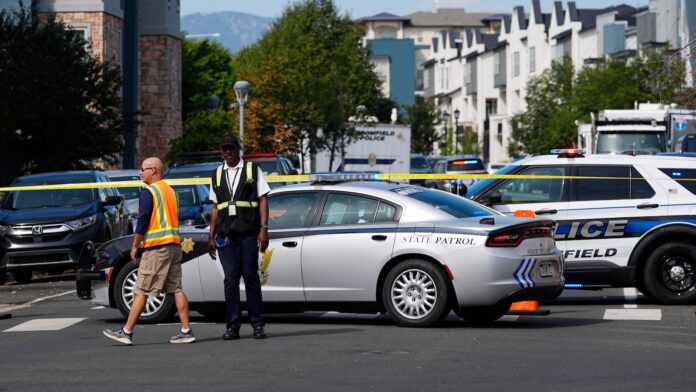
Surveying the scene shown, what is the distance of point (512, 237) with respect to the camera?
1368 cm

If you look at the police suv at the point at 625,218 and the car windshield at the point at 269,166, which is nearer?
the police suv at the point at 625,218

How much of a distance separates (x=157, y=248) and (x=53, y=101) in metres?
22.1

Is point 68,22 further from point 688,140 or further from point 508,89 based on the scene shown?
point 508,89

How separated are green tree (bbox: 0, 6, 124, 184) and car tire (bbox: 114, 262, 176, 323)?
18.7 meters

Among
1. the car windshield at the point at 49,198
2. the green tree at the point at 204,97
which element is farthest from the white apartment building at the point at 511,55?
the car windshield at the point at 49,198

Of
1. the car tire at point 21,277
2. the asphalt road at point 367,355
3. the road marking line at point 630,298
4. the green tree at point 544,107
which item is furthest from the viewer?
the green tree at point 544,107

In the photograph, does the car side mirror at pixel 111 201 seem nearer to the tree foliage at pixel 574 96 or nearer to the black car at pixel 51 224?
the black car at pixel 51 224

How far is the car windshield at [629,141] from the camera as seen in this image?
3897 centimetres

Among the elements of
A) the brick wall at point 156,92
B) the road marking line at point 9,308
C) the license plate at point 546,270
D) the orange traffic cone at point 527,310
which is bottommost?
the road marking line at point 9,308

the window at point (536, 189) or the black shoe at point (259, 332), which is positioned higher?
the window at point (536, 189)

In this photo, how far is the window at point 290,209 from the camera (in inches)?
565

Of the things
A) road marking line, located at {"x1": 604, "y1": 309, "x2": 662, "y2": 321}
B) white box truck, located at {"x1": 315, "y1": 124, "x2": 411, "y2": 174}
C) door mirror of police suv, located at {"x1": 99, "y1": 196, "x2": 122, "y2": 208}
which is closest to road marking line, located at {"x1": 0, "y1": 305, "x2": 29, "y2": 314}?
door mirror of police suv, located at {"x1": 99, "y1": 196, "x2": 122, "y2": 208}

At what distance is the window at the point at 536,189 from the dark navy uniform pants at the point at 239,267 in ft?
16.2

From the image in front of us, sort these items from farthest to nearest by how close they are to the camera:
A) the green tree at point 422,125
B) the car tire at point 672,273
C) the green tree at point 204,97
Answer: the green tree at point 422,125, the green tree at point 204,97, the car tire at point 672,273
